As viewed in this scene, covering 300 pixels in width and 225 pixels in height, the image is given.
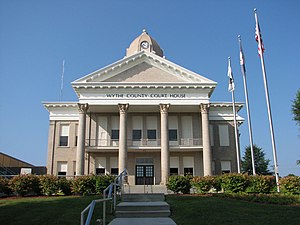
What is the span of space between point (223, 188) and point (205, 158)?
7.02m

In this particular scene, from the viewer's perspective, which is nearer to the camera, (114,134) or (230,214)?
(230,214)

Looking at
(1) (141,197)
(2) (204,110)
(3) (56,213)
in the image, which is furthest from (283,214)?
(2) (204,110)

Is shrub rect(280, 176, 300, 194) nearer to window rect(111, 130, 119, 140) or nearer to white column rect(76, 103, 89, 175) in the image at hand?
white column rect(76, 103, 89, 175)

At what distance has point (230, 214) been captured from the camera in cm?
1184

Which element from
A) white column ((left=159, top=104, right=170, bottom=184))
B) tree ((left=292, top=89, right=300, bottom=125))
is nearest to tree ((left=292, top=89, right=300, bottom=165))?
tree ((left=292, top=89, right=300, bottom=125))

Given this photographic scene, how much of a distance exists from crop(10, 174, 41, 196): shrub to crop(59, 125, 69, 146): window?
13296 millimetres

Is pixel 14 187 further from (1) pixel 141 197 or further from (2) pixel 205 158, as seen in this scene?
(2) pixel 205 158

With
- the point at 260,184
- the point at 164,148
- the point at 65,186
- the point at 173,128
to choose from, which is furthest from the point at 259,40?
the point at 65,186

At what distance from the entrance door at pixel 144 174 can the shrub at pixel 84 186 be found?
11442 millimetres

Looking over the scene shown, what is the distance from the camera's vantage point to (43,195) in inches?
813

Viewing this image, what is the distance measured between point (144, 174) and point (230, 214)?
2013 centimetres

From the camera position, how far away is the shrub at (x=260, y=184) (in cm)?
2027

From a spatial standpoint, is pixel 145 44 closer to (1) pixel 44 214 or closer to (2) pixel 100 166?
(2) pixel 100 166

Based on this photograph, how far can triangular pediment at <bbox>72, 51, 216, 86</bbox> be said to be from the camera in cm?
3003
